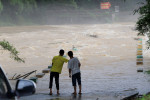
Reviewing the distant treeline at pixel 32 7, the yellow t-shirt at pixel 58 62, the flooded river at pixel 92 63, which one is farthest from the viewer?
the distant treeline at pixel 32 7

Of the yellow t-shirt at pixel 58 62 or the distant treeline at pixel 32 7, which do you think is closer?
the yellow t-shirt at pixel 58 62

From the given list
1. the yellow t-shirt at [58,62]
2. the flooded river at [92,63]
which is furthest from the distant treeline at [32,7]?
the yellow t-shirt at [58,62]

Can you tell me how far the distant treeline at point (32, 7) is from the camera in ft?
199

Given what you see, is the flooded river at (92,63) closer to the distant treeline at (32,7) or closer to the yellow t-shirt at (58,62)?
the yellow t-shirt at (58,62)

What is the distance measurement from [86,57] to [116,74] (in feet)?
30.7

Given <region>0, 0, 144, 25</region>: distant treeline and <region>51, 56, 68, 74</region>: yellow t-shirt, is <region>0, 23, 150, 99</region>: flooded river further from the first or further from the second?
<region>0, 0, 144, 25</region>: distant treeline

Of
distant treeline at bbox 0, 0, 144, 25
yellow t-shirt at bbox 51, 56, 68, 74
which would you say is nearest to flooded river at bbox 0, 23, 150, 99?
yellow t-shirt at bbox 51, 56, 68, 74

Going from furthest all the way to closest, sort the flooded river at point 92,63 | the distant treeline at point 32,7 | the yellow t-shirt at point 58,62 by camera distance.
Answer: the distant treeline at point 32,7 → the flooded river at point 92,63 → the yellow t-shirt at point 58,62

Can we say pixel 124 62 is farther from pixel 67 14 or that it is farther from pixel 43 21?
pixel 67 14

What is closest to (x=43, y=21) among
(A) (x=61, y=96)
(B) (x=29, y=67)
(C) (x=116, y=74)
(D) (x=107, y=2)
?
(D) (x=107, y=2)

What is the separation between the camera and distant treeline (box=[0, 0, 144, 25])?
60.6m

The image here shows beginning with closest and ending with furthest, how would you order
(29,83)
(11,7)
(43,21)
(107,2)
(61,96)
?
1. (29,83)
2. (61,96)
3. (11,7)
4. (43,21)
5. (107,2)

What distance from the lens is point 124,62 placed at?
25.2 metres

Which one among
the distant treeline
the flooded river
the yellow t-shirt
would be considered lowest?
the flooded river
